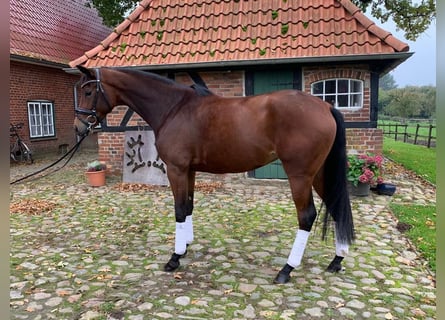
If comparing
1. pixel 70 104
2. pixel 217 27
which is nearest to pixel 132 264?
pixel 217 27

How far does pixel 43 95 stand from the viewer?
39.0ft

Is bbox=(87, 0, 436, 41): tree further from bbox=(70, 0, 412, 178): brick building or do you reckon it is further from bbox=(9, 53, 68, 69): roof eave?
bbox=(70, 0, 412, 178): brick building

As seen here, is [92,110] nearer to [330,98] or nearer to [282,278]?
[282,278]

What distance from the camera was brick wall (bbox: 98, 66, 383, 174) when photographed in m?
6.62

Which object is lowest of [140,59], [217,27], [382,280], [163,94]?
[382,280]

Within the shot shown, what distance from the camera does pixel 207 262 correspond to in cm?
353

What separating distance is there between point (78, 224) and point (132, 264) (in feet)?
5.53

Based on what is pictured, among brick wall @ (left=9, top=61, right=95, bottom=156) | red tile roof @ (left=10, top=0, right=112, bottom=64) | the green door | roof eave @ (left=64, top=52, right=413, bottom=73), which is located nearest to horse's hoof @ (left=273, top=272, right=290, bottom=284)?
the green door

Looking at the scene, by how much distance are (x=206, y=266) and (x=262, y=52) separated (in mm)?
4671

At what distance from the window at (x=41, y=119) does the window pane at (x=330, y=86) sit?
9.50 meters

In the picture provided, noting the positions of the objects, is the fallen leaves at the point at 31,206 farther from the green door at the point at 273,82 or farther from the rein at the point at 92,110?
the green door at the point at 273,82

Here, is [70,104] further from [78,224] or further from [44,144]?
[78,224]

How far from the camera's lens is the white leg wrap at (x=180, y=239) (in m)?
3.45

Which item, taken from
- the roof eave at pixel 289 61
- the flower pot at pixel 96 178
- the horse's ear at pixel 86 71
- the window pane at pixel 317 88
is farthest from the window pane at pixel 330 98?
the flower pot at pixel 96 178
